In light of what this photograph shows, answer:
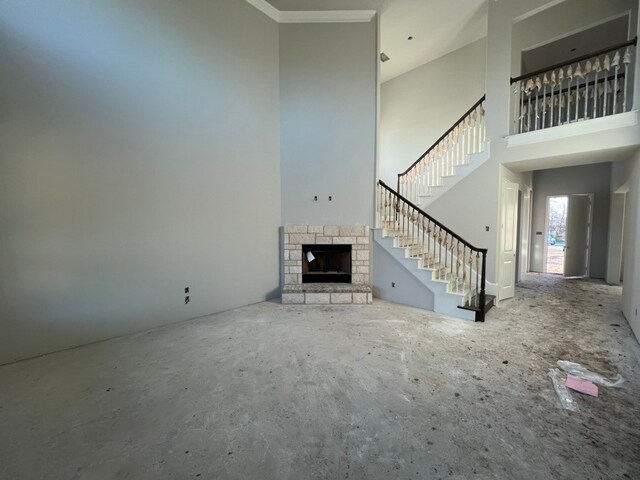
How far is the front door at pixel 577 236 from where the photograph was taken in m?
6.70

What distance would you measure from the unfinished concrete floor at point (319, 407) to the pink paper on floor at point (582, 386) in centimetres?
7

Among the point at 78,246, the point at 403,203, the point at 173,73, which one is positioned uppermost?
the point at 173,73

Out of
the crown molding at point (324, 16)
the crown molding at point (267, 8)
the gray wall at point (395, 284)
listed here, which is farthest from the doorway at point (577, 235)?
the crown molding at point (267, 8)

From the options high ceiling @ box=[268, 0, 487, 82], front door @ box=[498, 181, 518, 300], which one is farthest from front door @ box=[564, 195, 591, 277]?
high ceiling @ box=[268, 0, 487, 82]

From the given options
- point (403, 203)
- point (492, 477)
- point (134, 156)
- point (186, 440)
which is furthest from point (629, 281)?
point (134, 156)

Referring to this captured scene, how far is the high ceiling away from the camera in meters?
4.40

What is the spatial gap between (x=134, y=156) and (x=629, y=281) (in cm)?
652

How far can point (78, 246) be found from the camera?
2.84m

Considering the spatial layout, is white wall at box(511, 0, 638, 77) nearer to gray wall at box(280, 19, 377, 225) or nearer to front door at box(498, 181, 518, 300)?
front door at box(498, 181, 518, 300)

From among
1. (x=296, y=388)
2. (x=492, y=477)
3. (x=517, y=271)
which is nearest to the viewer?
(x=492, y=477)

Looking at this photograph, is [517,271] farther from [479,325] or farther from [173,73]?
[173,73]

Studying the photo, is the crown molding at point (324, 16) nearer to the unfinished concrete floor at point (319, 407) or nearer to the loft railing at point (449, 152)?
the loft railing at point (449, 152)

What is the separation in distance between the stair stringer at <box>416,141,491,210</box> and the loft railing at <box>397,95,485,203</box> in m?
0.07

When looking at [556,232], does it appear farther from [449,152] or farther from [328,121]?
[328,121]
